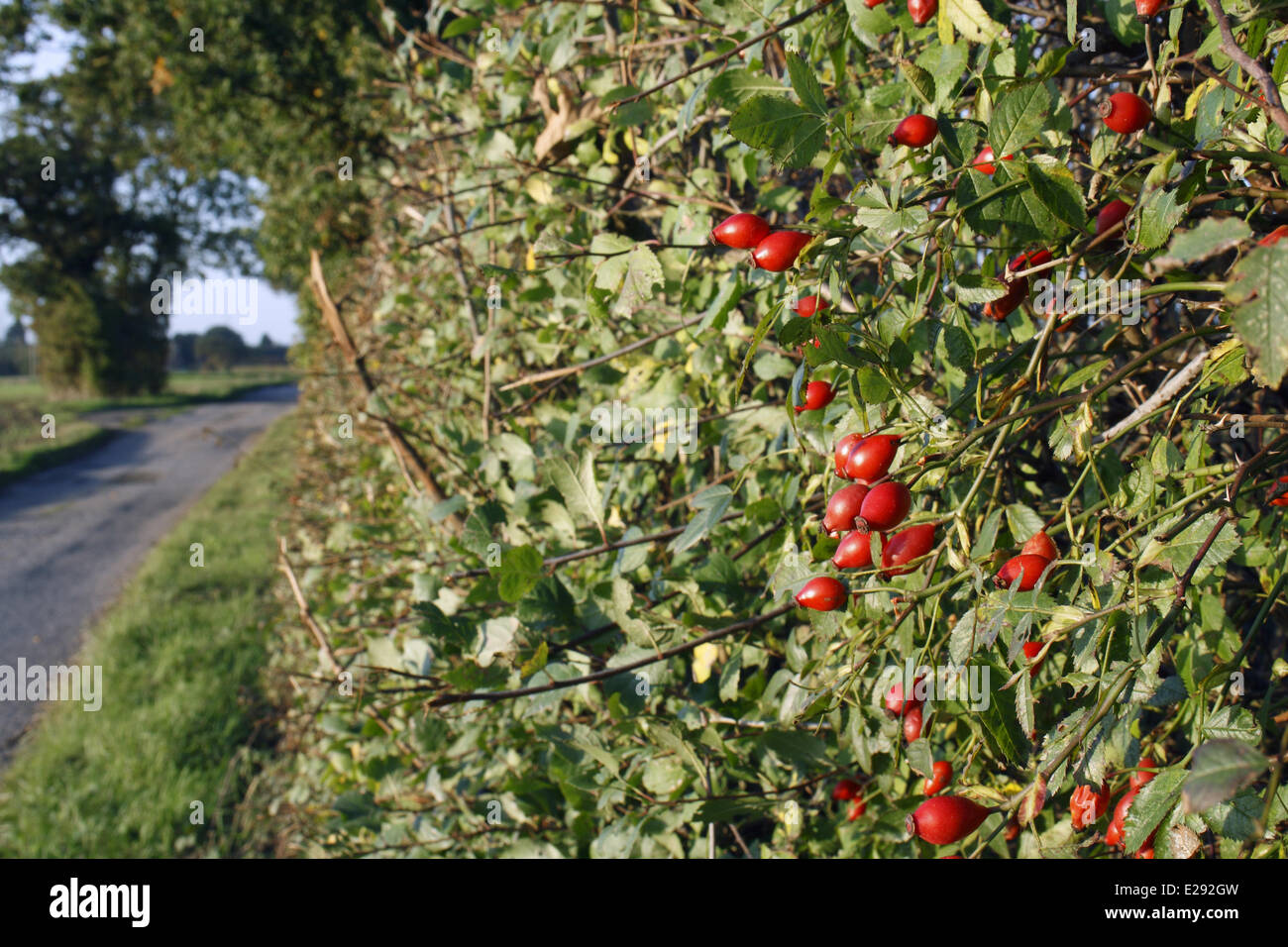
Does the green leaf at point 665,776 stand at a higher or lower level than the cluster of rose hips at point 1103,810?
lower

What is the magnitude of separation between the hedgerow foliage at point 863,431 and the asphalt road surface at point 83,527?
1.50 metres

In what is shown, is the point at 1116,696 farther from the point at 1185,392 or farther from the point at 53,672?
the point at 53,672

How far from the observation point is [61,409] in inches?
748

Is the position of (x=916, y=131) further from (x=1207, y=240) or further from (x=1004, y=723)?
(x=1004, y=723)

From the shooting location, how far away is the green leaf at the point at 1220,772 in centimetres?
54

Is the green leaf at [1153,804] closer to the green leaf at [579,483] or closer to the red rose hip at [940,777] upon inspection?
the red rose hip at [940,777]

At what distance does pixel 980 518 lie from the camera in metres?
1.08

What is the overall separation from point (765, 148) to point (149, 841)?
385 cm

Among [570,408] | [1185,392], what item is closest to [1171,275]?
[1185,392]

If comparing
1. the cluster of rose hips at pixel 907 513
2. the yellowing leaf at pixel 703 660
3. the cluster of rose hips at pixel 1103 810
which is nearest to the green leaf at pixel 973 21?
the cluster of rose hips at pixel 907 513

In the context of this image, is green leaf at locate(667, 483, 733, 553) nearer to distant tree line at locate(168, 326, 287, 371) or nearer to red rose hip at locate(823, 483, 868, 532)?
red rose hip at locate(823, 483, 868, 532)

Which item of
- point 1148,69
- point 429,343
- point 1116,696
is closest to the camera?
point 1116,696

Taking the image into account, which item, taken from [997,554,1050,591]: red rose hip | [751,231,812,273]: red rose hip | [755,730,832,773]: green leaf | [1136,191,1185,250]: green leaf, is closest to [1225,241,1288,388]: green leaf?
[1136,191,1185,250]: green leaf

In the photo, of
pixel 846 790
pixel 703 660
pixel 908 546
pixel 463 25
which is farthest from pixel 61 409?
pixel 908 546
